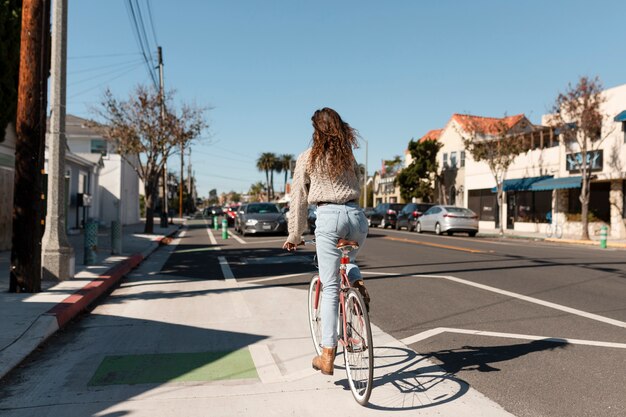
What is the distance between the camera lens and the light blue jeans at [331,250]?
4.00m

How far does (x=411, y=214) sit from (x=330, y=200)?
2741 cm

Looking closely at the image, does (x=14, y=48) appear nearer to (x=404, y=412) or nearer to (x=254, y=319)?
(x=254, y=319)

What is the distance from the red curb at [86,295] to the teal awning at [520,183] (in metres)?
25.5

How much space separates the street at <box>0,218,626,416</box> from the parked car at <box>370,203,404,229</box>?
23979 mm

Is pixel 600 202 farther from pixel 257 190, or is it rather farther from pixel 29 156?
pixel 257 190

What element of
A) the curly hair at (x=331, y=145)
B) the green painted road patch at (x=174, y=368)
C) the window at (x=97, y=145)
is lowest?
the green painted road patch at (x=174, y=368)

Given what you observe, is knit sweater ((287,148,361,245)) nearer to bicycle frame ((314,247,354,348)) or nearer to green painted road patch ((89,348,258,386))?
bicycle frame ((314,247,354,348))

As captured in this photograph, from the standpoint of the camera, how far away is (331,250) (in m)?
4.02

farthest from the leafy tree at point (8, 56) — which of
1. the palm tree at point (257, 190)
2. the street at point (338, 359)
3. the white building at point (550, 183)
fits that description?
the palm tree at point (257, 190)

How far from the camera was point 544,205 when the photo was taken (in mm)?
31766

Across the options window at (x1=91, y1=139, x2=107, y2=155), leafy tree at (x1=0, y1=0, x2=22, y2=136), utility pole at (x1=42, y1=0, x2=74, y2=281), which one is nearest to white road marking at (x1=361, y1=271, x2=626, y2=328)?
utility pole at (x1=42, y1=0, x2=74, y2=281)

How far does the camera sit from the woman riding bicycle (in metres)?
4.01

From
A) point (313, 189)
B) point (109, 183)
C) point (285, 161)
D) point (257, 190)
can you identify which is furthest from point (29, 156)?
point (257, 190)

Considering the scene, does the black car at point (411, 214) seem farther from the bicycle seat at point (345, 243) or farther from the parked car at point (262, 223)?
the bicycle seat at point (345, 243)
